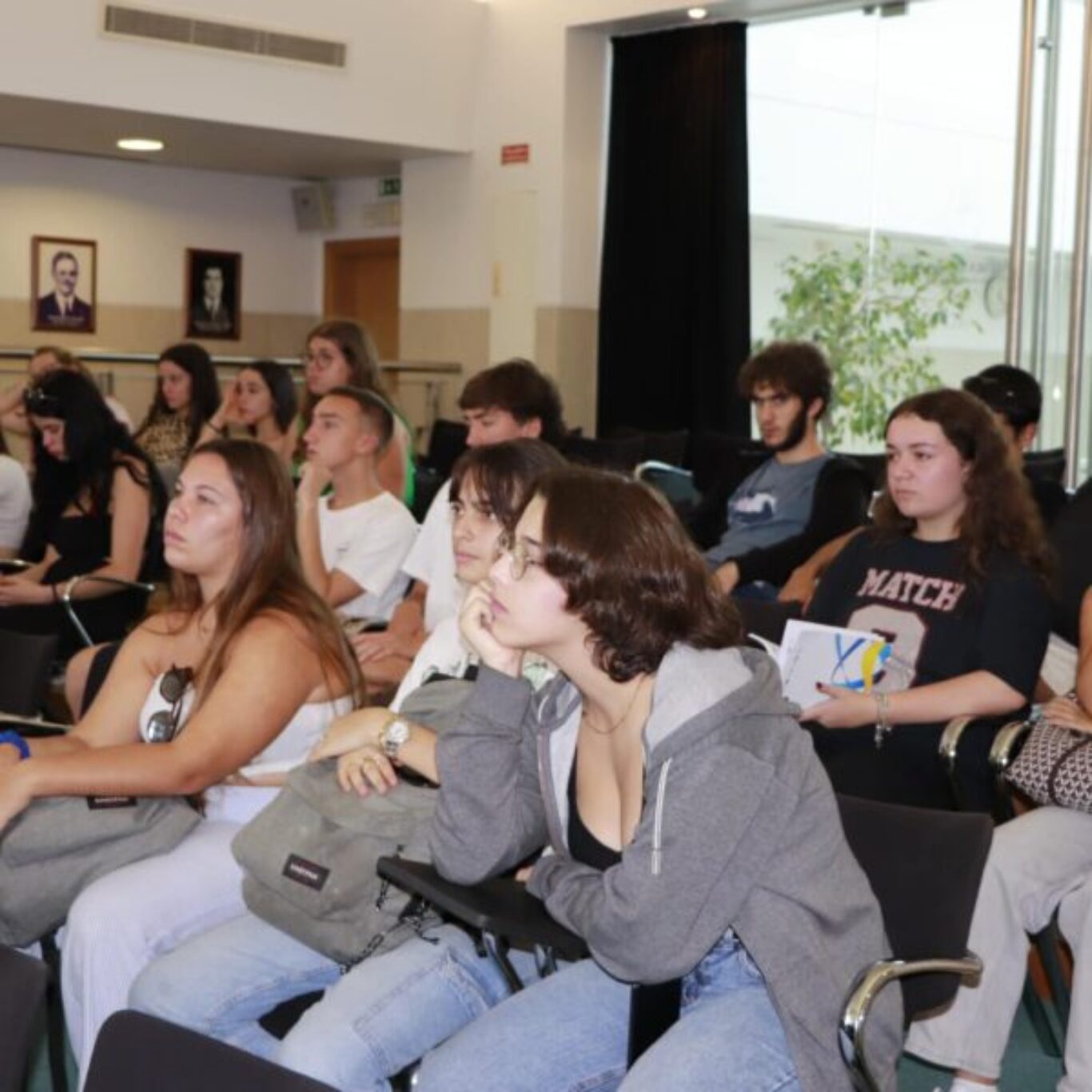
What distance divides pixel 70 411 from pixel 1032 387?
2.85 m

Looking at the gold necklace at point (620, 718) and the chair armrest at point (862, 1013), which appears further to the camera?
the gold necklace at point (620, 718)

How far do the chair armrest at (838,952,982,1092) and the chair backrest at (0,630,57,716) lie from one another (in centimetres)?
207

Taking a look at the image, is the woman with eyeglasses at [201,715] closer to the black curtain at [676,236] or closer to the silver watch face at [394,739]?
the silver watch face at [394,739]

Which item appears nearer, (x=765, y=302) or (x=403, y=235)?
(x=765, y=302)

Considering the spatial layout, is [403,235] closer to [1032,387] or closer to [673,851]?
[1032,387]

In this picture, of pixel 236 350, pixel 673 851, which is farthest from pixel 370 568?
pixel 236 350

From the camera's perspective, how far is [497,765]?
7.70ft

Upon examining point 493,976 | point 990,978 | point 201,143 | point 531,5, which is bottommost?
point 990,978

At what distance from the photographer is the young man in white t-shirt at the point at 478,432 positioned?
413cm

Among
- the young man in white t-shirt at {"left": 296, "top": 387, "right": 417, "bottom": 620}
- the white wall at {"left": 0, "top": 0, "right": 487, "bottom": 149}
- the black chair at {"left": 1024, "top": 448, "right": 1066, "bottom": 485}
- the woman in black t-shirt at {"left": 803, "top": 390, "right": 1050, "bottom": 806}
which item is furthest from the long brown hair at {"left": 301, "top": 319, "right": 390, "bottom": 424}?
the white wall at {"left": 0, "top": 0, "right": 487, "bottom": 149}

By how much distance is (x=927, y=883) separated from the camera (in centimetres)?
237

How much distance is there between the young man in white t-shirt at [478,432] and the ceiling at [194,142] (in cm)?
539

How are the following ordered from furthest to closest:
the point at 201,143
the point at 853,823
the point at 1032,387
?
the point at 201,143 → the point at 1032,387 → the point at 853,823

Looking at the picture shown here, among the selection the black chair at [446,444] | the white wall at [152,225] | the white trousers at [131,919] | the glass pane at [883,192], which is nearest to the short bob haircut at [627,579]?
the white trousers at [131,919]
